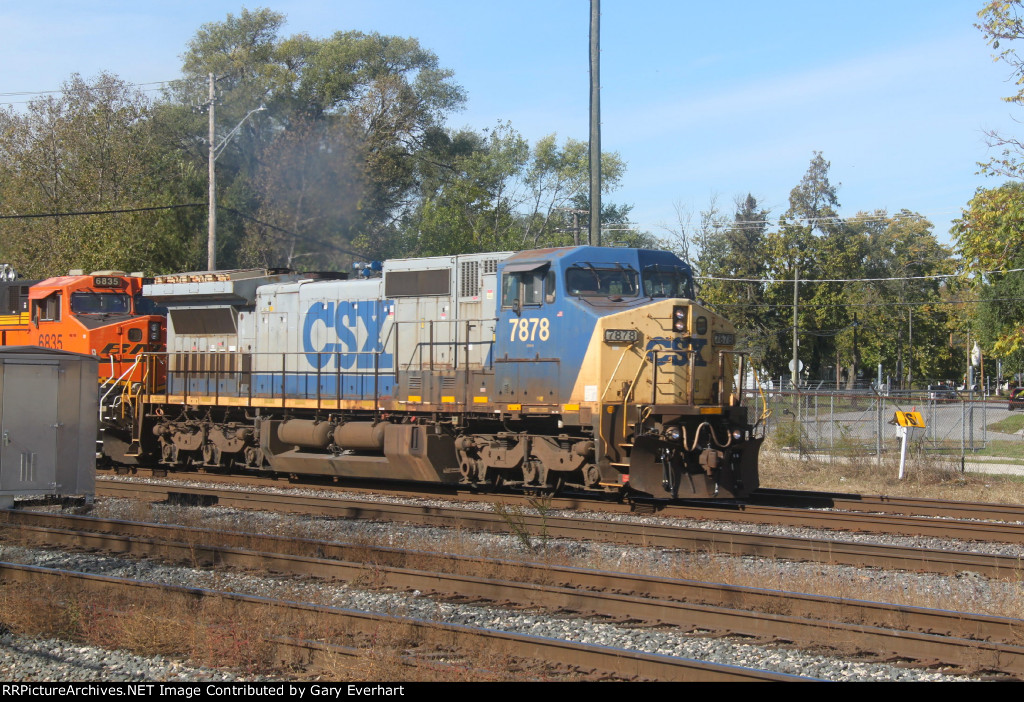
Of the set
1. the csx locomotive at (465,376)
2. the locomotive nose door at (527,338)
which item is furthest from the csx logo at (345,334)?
the locomotive nose door at (527,338)

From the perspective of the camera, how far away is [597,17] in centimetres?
1869

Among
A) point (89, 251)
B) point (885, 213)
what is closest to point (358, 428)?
point (89, 251)

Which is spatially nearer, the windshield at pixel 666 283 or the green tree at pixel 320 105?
the windshield at pixel 666 283

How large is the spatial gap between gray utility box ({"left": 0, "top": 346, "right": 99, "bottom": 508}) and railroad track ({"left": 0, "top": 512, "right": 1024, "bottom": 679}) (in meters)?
0.67

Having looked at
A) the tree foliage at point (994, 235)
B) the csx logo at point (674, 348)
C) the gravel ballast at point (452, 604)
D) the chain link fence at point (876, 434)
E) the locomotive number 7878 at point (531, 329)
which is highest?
the tree foliage at point (994, 235)

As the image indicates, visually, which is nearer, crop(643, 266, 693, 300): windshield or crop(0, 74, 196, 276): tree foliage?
crop(643, 266, 693, 300): windshield

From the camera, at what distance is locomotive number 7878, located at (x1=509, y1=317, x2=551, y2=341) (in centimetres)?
1313

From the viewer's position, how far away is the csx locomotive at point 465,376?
12477 mm

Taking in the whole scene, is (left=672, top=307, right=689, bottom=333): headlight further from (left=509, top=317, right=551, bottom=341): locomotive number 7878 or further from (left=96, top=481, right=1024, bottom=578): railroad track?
(left=96, top=481, right=1024, bottom=578): railroad track

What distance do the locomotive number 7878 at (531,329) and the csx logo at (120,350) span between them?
9.93m

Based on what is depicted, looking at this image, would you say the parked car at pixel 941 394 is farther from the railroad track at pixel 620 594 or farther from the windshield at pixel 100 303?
the windshield at pixel 100 303

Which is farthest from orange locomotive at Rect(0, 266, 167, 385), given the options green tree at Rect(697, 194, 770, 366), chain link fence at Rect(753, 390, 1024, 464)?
green tree at Rect(697, 194, 770, 366)

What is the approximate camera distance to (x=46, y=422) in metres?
11.3

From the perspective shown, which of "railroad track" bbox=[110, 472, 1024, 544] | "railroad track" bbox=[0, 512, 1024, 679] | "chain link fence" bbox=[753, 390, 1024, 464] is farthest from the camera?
"chain link fence" bbox=[753, 390, 1024, 464]
